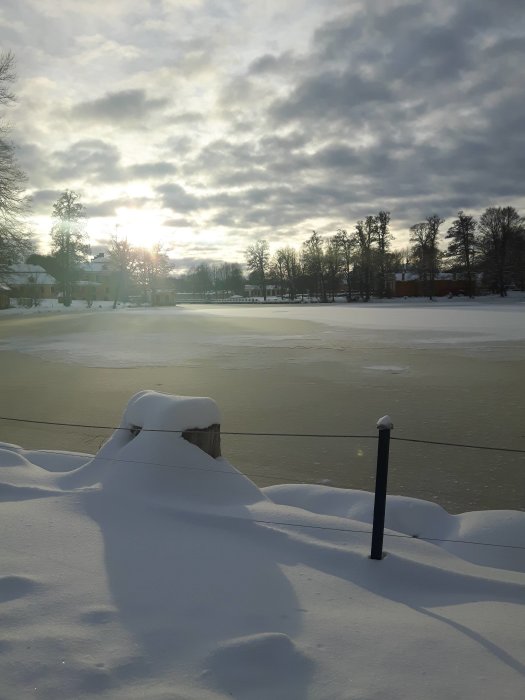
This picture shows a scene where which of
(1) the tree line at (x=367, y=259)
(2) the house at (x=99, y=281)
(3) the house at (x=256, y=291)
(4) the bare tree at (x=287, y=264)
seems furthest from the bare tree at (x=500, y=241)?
(3) the house at (x=256, y=291)

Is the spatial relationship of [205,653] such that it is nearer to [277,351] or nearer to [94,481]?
[94,481]

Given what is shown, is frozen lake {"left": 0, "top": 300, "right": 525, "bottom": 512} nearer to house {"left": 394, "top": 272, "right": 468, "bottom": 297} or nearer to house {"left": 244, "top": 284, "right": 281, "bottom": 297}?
house {"left": 394, "top": 272, "right": 468, "bottom": 297}

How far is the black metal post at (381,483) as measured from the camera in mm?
3238

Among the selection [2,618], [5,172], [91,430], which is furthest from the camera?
[5,172]

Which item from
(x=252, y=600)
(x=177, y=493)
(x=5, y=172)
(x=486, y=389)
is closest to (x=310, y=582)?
(x=252, y=600)

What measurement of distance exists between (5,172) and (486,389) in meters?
30.1

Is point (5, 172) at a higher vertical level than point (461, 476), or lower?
higher

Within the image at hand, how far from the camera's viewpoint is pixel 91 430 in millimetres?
7562

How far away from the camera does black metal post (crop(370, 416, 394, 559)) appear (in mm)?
3238

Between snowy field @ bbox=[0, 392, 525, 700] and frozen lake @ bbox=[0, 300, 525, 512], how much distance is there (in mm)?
1294

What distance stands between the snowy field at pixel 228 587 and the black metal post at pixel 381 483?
13 centimetres

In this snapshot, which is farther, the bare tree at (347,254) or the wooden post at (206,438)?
the bare tree at (347,254)

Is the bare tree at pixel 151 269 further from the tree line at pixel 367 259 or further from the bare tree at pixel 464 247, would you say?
the bare tree at pixel 464 247

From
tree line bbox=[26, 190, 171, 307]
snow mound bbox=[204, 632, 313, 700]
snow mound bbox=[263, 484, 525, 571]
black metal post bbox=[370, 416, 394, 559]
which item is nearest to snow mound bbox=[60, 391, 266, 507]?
snow mound bbox=[263, 484, 525, 571]
